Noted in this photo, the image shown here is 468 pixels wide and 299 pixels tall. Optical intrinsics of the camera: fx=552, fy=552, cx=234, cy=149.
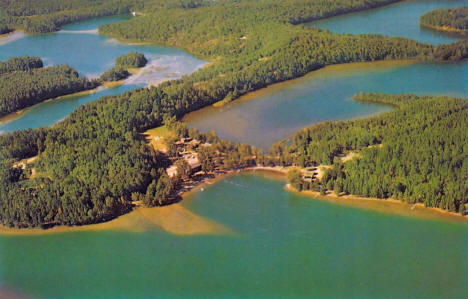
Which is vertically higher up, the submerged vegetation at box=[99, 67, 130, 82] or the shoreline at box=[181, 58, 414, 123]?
the submerged vegetation at box=[99, 67, 130, 82]

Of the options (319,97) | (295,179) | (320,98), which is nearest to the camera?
(295,179)

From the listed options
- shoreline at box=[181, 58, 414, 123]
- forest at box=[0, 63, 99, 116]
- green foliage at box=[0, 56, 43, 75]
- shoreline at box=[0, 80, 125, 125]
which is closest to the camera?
shoreline at box=[0, 80, 125, 125]

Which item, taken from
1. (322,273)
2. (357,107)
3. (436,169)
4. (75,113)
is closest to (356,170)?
(436,169)

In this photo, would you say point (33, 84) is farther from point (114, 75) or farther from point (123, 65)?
point (123, 65)

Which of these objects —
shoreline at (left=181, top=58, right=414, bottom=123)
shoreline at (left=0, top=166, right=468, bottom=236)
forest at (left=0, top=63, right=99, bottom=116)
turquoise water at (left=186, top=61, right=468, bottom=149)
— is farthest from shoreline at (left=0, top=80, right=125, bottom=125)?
shoreline at (left=0, top=166, right=468, bottom=236)

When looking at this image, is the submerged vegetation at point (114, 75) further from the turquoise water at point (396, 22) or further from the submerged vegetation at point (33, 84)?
the turquoise water at point (396, 22)

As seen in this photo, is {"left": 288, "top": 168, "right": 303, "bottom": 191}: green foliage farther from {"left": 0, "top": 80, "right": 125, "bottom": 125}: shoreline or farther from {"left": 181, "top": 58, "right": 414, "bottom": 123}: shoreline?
{"left": 0, "top": 80, "right": 125, "bottom": 125}: shoreline

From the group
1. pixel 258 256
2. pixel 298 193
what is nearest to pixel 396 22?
pixel 298 193
